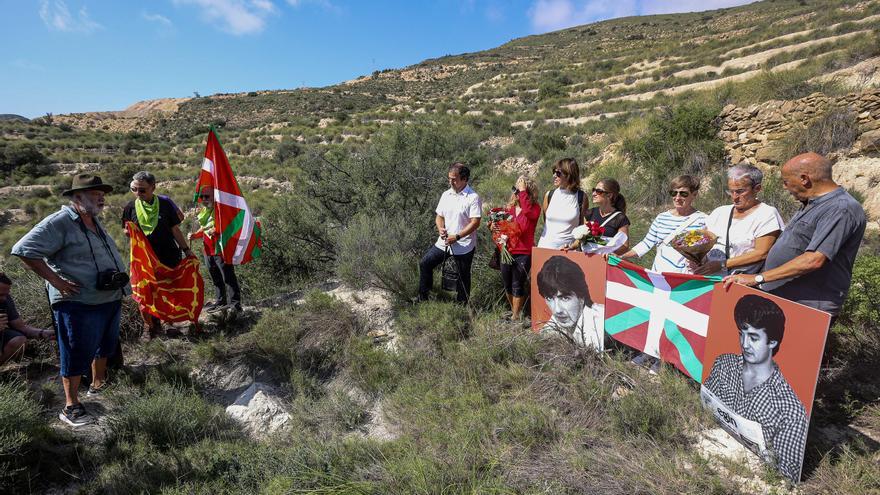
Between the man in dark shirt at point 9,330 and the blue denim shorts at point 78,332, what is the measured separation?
2.73 feet

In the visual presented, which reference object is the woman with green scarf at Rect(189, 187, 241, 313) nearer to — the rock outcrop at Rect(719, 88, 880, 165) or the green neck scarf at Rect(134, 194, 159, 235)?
the green neck scarf at Rect(134, 194, 159, 235)

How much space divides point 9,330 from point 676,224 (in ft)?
20.6

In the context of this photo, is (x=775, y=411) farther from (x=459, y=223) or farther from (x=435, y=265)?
(x=435, y=265)

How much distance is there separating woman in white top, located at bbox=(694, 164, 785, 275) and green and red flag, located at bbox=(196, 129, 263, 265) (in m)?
4.70

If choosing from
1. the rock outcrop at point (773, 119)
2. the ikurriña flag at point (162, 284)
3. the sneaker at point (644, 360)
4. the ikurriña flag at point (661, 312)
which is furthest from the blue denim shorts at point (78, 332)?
the rock outcrop at point (773, 119)

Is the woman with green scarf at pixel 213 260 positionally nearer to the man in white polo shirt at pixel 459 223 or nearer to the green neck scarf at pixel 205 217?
the green neck scarf at pixel 205 217

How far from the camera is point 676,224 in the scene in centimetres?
338

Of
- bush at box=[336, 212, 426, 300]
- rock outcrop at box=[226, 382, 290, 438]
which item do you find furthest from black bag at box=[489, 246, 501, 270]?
rock outcrop at box=[226, 382, 290, 438]

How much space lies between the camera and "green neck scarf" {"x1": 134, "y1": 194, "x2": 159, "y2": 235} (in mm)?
4219

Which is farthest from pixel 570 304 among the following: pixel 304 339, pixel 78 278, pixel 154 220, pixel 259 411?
pixel 154 220

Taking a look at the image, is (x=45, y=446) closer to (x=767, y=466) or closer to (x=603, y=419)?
(x=603, y=419)

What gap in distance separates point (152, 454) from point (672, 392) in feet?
12.9

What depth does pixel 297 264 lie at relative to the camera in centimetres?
701

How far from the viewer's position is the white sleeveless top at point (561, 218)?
3996 millimetres
